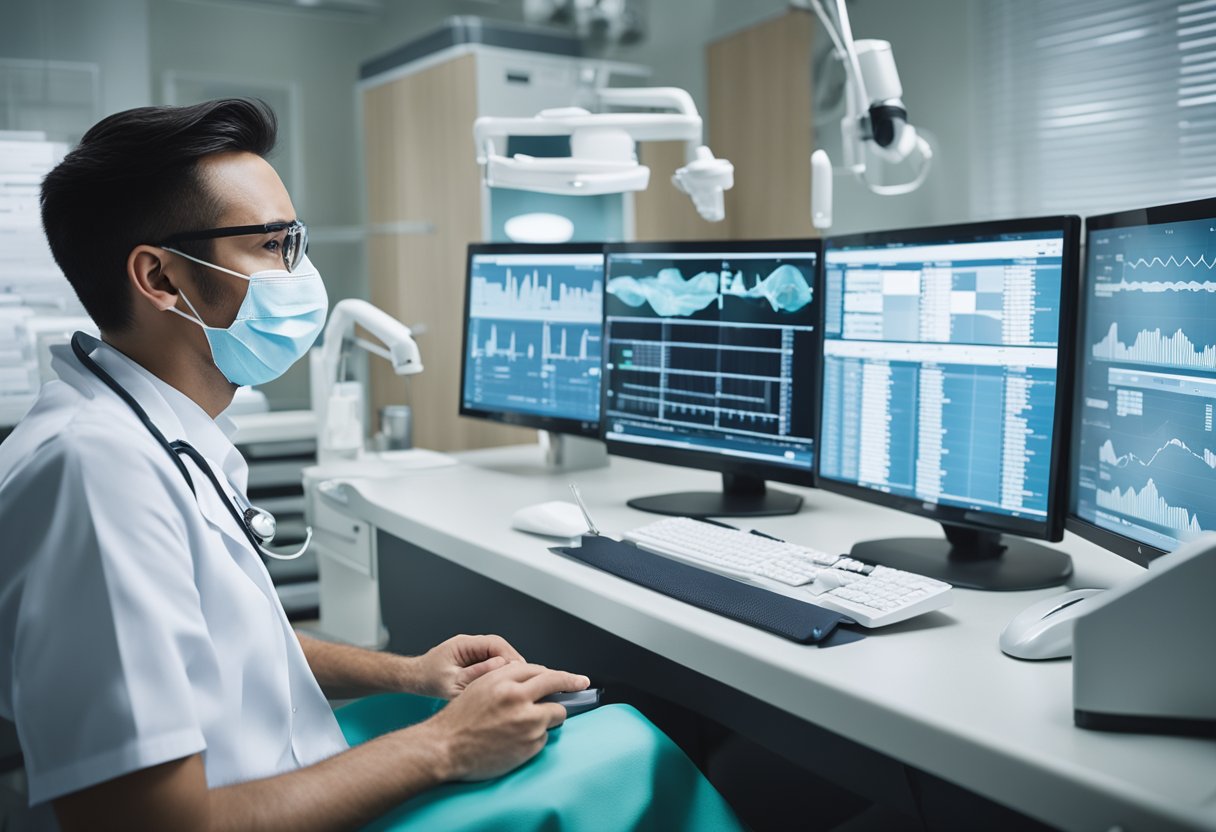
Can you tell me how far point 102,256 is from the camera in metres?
1.04

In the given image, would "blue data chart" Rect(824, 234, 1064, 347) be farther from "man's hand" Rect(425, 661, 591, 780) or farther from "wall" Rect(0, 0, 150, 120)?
"wall" Rect(0, 0, 150, 120)

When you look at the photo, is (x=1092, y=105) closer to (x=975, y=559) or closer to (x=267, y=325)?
(x=975, y=559)

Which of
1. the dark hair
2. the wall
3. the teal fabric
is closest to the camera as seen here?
the teal fabric

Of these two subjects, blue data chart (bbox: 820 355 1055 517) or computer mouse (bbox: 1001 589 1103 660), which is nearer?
computer mouse (bbox: 1001 589 1103 660)

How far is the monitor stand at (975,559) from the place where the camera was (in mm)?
1231

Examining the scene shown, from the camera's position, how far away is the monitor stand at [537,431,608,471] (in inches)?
83.6

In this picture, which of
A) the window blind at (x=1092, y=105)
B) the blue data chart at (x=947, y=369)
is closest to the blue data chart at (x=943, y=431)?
the blue data chart at (x=947, y=369)

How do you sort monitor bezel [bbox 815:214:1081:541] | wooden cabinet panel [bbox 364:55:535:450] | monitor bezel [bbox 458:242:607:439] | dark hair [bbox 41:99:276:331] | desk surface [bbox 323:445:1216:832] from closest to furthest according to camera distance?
1. desk surface [bbox 323:445:1216:832]
2. dark hair [bbox 41:99:276:331]
3. monitor bezel [bbox 815:214:1081:541]
4. monitor bezel [bbox 458:242:607:439]
5. wooden cabinet panel [bbox 364:55:535:450]

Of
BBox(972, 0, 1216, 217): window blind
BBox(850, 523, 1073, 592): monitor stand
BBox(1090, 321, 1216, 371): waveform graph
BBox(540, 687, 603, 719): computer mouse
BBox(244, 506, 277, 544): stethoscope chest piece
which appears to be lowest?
BBox(540, 687, 603, 719): computer mouse

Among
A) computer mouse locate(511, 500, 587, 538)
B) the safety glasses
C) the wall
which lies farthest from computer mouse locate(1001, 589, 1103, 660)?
the wall

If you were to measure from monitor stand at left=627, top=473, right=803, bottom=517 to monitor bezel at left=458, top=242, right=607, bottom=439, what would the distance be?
225 millimetres

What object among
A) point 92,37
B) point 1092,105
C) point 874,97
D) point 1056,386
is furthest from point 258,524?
point 1092,105

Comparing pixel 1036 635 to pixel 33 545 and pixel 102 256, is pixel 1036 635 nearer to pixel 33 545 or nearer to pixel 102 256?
pixel 33 545

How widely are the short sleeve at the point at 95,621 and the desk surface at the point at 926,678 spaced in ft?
1.70
